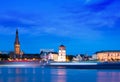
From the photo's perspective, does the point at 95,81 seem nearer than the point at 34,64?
Yes

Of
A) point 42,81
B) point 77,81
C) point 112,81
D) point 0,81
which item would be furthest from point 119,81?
point 0,81

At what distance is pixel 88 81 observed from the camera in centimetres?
7088

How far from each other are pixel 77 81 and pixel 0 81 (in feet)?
38.4

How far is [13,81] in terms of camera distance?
70.2m

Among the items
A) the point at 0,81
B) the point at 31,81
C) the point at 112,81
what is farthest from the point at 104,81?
the point at 0,81

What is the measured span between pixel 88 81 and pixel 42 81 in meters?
7.12

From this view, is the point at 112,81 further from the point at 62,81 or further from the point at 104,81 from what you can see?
the point at 62,81

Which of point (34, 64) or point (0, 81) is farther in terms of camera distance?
point (34, 64)

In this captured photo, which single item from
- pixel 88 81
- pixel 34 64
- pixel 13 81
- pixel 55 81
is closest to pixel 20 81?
pixel 13 81

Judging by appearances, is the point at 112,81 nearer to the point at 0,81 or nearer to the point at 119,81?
the point at 119,81

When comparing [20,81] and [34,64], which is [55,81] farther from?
[34,64]

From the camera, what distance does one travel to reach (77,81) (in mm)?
70812

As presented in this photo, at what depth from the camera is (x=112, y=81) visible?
228 feet

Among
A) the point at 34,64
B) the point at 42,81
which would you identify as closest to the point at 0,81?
the point at 42,81
